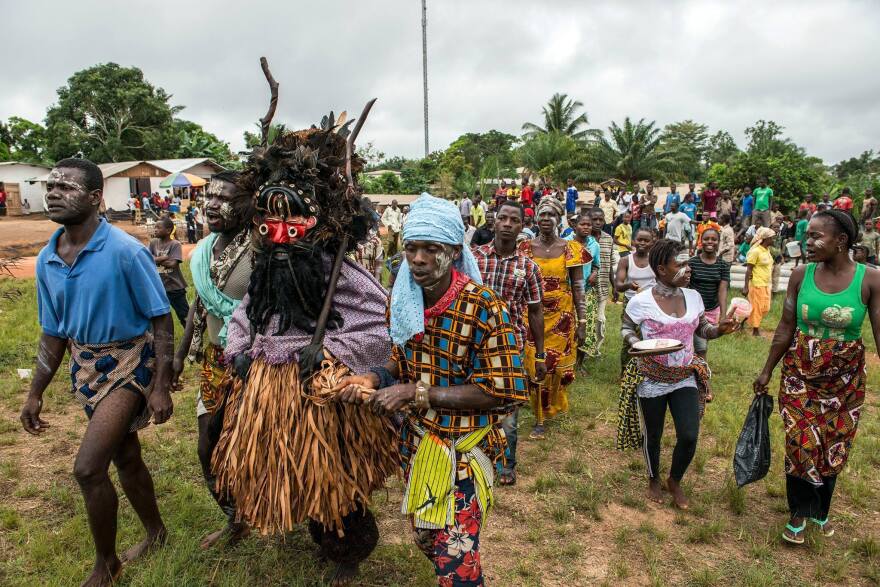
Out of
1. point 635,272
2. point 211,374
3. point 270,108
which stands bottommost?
point 211,374

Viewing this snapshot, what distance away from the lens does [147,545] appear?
3400mm

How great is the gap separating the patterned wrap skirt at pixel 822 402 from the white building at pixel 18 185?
3817 centimetres

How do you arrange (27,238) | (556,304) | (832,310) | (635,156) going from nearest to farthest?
(832,310), (556,304), (27,238), (635,156)

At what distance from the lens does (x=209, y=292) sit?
10.9ft

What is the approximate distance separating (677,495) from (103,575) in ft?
11.5

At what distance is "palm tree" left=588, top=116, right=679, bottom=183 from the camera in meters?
30.4

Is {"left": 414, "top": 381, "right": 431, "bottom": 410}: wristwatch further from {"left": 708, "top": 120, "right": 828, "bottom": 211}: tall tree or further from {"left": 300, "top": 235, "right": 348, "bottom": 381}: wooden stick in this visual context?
{"left": 708, "top": 120, "right": 828, "bottom": 211}: tall tree

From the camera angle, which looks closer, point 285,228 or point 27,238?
point 285,228

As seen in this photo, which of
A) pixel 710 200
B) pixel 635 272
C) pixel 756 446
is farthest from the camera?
pixel 710 200

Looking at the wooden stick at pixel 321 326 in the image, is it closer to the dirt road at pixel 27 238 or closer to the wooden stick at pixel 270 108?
the wooden stick at pixel 270 108

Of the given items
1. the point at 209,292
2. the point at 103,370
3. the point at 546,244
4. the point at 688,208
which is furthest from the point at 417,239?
the point at 688,208

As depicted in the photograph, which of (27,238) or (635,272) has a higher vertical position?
(635,272)

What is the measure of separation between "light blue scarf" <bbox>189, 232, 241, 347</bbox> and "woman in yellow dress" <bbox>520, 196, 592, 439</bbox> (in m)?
2.84

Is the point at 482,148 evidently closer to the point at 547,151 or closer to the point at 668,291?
the point at 547,151
